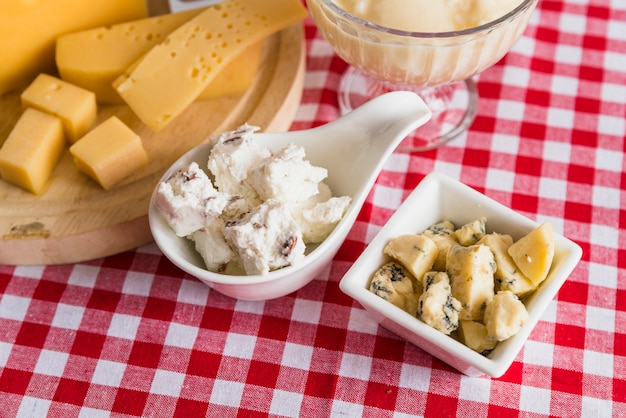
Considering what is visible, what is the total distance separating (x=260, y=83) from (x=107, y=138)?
403 millimetres

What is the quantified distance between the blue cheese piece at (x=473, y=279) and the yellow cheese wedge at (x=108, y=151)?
0.72 metres

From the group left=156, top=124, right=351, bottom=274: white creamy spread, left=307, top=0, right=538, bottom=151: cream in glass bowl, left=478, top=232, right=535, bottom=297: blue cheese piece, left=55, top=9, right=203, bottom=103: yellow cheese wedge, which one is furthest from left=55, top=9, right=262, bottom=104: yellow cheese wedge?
left=478, top=232, right=535, bottom=297: blue cheese piece

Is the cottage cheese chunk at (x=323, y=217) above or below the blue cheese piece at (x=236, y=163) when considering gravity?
below

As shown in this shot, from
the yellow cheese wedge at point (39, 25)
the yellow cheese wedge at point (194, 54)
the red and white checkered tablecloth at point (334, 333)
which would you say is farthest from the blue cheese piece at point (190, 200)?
the yellow cheese wedge at point (39, 25)

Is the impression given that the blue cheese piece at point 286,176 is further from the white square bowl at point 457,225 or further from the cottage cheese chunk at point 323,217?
the white square bowl at point 457,225

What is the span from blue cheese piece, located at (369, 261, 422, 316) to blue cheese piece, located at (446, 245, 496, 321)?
3.0 inches

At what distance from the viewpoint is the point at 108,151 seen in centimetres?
162

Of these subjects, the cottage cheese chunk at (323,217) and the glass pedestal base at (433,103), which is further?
the glass pedestal base at (433,103)

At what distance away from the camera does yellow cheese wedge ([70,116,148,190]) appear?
162 cm

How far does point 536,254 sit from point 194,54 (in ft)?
2.88

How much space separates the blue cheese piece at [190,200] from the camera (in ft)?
4.48

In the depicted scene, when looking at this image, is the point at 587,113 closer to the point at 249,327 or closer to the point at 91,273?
the point at 249,327

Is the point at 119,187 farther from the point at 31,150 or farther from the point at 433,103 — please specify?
the point at 433,103

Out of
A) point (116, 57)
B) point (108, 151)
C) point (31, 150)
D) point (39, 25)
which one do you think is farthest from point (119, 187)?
point (39, 25)
